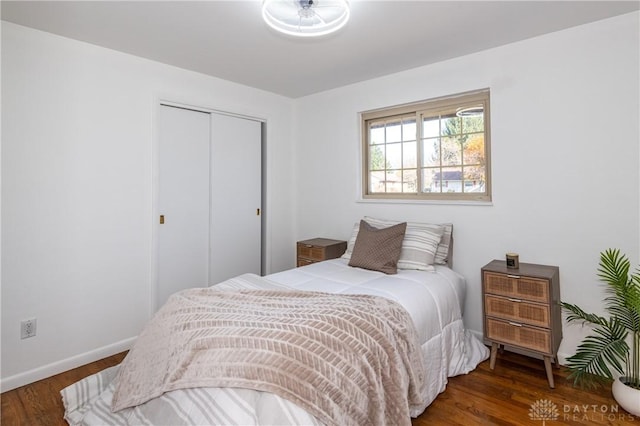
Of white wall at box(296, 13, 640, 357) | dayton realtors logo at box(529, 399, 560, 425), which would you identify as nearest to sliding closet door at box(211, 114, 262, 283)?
white wall at box(296, 13, 640, 357)

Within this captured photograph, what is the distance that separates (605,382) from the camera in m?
2.15

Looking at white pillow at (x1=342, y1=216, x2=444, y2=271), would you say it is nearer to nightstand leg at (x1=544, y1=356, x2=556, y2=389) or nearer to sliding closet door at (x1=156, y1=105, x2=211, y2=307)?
nightstand leg at (x1=544, y1=356, x2=556, y2=389)

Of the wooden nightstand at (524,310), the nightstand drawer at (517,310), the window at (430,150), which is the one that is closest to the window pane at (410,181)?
the window at (430,150)

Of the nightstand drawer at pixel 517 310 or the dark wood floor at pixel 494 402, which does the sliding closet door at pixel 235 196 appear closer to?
the dark wood floor at pixel 494 402

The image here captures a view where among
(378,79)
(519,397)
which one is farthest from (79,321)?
(378,79)

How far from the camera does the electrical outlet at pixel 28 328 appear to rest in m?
2.29

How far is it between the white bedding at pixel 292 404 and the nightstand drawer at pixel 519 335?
0.23 m

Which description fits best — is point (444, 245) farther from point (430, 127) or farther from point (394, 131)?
point (394, 131)

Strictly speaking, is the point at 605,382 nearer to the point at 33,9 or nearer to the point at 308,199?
the point at 308,199

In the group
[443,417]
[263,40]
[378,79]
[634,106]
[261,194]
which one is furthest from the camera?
[261,194]

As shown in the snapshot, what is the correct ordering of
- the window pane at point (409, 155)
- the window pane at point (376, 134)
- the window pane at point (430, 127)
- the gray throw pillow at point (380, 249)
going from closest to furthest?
the gray throw pillow at point (380, 249)
the window pane at point (430, 127)
the window pane at point (409, 155)
the window pane at point (376, 134)

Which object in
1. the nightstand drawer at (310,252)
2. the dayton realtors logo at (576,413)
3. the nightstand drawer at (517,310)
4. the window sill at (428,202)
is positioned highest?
the window sill at (428,202)

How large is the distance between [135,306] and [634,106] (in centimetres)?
403

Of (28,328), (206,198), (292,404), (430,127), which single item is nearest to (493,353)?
(292,404)
